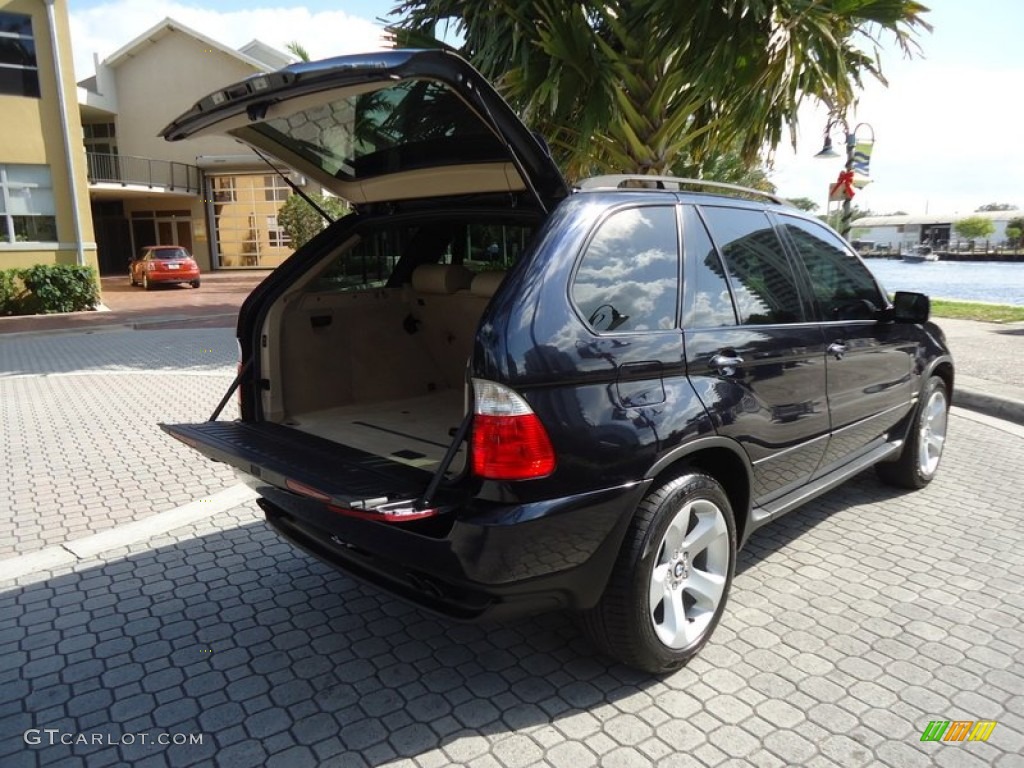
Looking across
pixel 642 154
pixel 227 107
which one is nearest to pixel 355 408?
pixel 227 107

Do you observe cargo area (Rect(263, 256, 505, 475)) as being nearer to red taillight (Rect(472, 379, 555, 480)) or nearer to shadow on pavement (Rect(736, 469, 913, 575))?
red taillight (Rect(472, 379, 555, 480))

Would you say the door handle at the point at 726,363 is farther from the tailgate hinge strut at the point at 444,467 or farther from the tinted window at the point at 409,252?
the tinted window at the point at 409,252

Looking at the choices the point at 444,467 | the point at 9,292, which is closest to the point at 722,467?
the point at 444,467

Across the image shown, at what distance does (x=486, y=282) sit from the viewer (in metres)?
3.75

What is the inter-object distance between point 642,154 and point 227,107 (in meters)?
7.37

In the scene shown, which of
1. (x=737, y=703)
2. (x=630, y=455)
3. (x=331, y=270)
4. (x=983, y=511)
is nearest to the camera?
(x=630, y=455)

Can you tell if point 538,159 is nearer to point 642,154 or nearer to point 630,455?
point 630,455

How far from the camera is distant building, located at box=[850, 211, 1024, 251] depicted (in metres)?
79.4

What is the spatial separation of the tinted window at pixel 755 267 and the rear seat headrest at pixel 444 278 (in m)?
1.50

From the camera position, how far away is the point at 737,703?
8.51ft

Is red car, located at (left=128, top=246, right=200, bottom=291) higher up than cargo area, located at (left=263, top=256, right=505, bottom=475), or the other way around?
red car, located at (left=128, top=246, right=200, bottom=291)

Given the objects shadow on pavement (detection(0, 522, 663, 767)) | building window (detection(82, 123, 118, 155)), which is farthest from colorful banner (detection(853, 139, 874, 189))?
building window (detection(82, 123, 118, 155))

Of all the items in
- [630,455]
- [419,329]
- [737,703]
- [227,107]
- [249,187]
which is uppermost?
[249,187]

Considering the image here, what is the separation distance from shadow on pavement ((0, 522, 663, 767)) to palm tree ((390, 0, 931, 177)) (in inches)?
249
